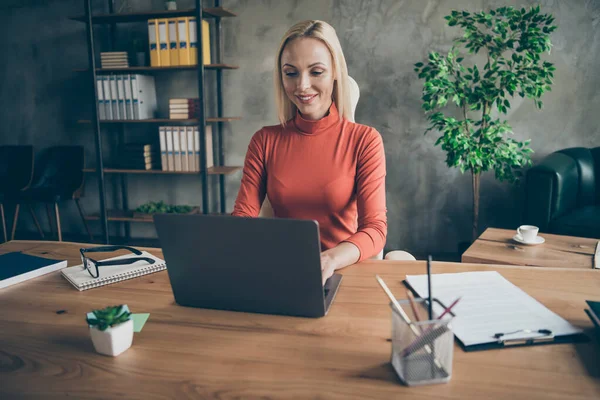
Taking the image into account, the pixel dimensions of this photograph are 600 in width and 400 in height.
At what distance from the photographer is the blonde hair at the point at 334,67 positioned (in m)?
1.48

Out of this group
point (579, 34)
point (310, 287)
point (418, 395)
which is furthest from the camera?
point (579, 34)

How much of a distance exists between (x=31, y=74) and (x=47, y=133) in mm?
556

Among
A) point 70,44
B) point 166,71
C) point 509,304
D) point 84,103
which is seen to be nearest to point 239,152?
point 166,71

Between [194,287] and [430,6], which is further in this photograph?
[430,6]

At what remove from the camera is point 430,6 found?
11.5 ft

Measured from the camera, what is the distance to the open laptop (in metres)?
0.79

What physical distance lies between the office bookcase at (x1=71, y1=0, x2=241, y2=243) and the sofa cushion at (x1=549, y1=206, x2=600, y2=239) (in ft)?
7.92

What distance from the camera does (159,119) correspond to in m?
3.61

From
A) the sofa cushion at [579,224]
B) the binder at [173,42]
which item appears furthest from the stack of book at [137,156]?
the sofa cushion at [579,224]

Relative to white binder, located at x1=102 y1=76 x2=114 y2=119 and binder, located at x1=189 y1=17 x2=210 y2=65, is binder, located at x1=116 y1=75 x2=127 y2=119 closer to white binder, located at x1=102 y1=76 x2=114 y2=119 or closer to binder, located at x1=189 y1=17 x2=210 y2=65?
white binder, located at x1=102 y1=76 x2=114 y2=119

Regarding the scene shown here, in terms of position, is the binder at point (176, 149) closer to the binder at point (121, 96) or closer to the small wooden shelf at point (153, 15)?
the binder at point (121, 96)

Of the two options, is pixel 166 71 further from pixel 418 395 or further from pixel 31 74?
pixel 418 395

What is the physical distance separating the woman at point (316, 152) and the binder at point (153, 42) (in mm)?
2314

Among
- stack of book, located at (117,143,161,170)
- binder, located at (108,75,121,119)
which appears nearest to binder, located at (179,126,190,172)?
stack of book, located at (117,143,161,170)
